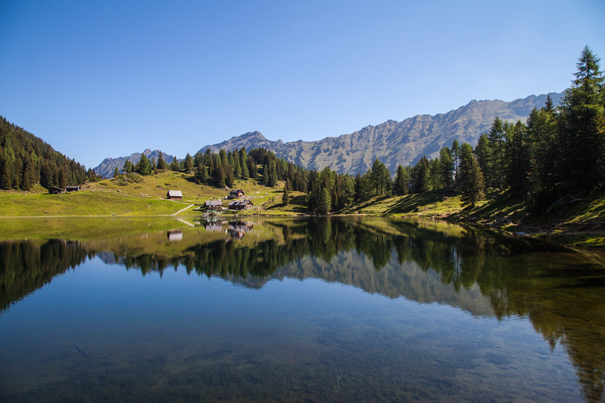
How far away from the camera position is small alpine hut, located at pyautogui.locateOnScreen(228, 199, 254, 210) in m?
156

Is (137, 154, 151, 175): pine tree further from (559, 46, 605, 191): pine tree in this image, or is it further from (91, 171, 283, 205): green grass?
(559, 46, 605, 191): pine tree

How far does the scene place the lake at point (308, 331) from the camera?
30.4 ft

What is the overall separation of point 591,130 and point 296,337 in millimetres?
53205

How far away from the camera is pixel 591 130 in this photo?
4247 cm

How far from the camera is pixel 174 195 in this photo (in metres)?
160

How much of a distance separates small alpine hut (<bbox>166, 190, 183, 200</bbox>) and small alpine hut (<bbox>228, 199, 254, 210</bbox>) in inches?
1119

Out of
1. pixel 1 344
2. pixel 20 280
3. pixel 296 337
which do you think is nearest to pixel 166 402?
pixel 296 337

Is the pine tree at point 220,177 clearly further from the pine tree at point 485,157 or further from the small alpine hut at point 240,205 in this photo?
the pine tree at point 485,157

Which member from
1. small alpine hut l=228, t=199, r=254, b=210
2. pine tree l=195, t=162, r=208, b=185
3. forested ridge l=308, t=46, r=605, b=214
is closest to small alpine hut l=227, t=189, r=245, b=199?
small alpine hut l=228, t=199, r=254, b=210

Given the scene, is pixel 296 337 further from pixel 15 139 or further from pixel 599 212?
pixel 15 139

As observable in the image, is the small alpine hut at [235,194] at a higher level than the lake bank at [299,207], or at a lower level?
higher

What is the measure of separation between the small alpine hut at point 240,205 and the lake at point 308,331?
127919 mm

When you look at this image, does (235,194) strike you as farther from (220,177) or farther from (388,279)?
(388,279)

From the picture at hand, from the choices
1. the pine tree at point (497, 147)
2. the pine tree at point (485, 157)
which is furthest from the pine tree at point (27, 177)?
the pine tree at point (485, 157)
